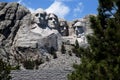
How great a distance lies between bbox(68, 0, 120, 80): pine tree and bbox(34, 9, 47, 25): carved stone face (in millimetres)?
83829

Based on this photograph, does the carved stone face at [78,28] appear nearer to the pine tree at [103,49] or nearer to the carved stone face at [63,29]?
the carved stone face at [63,29]

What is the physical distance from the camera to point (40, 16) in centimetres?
9888

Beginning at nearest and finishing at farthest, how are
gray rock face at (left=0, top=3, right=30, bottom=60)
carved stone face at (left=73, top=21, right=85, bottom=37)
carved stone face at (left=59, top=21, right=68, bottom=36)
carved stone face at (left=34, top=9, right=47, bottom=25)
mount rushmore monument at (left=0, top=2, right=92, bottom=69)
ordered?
mount rushmore monument at (left=0, top=2, right=92, bottom=69), gray rock face at (left=0, top=3, right=30, bottom=60), carved stone face at (left=34, top=9, right=47, bottom=25), carved stone face at (left=59, top=21, right=68, bottom=36), carved stone face at (left=73, top=21, right=85, bottom=37)

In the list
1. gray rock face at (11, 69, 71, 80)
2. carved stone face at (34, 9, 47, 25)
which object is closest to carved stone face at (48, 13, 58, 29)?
carved stone face at (34, 9, 47, 25)

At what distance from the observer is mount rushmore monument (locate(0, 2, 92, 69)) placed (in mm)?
87438

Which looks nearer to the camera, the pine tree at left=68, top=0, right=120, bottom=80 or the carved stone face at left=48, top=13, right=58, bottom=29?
the pine tree at left=68, top=0, right=120, bottom=80

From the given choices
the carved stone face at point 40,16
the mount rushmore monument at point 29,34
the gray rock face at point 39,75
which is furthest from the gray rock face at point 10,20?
the gray rock face at point 39,75

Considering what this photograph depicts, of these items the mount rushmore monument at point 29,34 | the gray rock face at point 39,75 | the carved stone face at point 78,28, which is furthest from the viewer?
the carved stone face at point 78,28

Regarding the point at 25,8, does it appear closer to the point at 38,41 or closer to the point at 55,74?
the point at 38,41

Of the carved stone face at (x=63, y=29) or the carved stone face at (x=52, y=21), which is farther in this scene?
the carved stone face at (x=63, y=29)

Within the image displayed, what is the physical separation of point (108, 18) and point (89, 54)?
1.38 meters

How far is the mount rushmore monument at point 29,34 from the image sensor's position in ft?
287

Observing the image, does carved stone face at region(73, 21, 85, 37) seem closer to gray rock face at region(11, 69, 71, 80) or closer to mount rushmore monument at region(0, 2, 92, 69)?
mount rushmore monument at region(0, 2, 92, 69)

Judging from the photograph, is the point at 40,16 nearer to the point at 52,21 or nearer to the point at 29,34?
the point at 52,21
